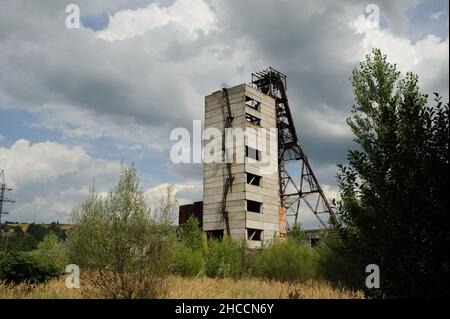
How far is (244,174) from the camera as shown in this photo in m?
36.3

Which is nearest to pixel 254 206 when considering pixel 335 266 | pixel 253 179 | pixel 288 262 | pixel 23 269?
pixel 253 179

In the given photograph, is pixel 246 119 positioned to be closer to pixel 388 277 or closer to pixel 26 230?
pixel 388 277

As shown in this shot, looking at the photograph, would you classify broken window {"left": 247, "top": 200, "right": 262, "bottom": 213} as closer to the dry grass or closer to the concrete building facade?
the concrete building facade

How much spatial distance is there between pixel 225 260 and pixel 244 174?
1188cm

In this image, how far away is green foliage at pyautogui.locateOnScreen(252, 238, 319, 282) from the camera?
21.8 metres

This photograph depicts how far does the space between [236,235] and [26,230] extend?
154269mm

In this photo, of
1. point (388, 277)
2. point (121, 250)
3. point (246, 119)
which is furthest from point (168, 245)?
point (246, 119)

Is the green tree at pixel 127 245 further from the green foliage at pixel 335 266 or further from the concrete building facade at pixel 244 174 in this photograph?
the concrete building facade at pixel 244 174

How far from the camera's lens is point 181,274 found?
22.9 meters

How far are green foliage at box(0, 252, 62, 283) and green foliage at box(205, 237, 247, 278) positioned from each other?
32.6ft

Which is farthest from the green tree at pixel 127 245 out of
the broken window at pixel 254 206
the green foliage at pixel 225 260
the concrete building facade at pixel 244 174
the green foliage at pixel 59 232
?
the broken window at pixel 254 206

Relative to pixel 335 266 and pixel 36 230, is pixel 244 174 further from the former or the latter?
pixel 36 230

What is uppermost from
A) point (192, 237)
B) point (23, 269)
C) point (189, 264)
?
point (192, 237)

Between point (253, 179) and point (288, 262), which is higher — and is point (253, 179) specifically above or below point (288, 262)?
above
